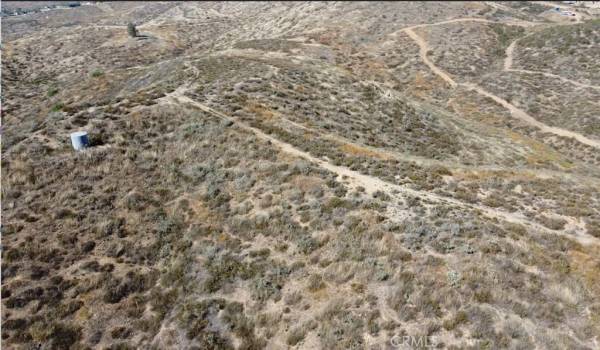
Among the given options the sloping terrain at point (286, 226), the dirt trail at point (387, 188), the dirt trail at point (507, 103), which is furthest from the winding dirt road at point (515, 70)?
the dirt trail at point (387, 188)

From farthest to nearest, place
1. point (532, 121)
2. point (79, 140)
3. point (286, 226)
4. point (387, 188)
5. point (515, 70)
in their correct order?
point (515, 70)
point (532, 121)
point (79, 140)
point (387, 188)
point (286, 226)

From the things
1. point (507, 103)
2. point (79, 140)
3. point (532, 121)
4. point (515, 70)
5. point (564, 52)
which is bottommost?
point (532, 121)

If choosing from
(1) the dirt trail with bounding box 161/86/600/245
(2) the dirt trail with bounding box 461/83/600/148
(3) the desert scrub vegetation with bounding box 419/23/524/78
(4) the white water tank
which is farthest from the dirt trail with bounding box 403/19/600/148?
(4) the white water tank

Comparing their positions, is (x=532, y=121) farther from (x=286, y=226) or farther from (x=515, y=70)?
(x=286, y=226)

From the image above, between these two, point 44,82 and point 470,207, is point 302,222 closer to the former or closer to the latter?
point 470,207

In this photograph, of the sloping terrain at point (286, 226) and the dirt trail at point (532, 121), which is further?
the dirt trail at point (532, 121)

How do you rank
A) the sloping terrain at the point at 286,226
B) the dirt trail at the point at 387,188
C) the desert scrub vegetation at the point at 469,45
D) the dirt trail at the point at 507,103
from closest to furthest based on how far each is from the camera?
the sloping terrain at the point at 286,226
the dirt trail at the point at 387,188
the dirt trail at the point at 507,103
the desert scrub vegetation at the point at 469,45

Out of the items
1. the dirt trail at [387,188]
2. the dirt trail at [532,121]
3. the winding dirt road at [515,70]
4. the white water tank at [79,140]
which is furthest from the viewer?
the winding dirt road at [515,70]

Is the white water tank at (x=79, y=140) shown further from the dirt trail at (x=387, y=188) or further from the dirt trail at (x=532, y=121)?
the dirt trail at (x=532, y=121)

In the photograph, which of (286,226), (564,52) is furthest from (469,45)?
(286,226)
